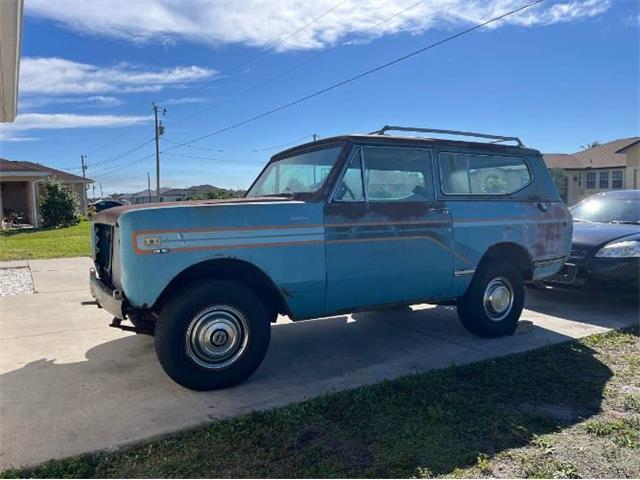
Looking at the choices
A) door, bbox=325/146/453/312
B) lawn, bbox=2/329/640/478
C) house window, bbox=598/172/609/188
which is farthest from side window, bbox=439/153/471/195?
house window, bbox=598/172/609/188

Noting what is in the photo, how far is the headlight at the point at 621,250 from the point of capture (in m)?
6.69

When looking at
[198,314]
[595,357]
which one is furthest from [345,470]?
[595,357]

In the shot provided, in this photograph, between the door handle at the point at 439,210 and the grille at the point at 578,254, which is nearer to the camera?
the door handle at the point at 439,210

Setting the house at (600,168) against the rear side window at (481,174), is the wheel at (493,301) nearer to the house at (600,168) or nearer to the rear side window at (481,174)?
the rear side window at (481,174)

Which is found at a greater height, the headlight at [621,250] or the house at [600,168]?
the house at [600,168]

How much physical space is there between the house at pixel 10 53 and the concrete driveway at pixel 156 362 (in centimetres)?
336

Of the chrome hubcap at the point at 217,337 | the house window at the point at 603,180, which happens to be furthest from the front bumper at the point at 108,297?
the house window at the point at 603,180

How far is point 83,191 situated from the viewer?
3809 centimetres

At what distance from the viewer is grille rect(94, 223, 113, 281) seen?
4.46 metres

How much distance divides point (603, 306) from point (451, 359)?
3.74 metres

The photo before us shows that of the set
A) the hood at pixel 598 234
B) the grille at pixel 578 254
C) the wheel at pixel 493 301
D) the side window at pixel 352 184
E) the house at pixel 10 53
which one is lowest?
the wheel at pixel 493 301

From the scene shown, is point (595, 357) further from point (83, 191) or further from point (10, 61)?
point (83, 191)

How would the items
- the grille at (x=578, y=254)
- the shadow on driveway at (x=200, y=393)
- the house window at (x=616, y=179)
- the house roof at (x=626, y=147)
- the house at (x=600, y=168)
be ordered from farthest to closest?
the house window at (x=616, y=179) → the house at (x=600, y=168) → the house roof at (x=626, y=147) → the grille at (x=578, y=254) → the shadow on driveway at (x=200, y=393)

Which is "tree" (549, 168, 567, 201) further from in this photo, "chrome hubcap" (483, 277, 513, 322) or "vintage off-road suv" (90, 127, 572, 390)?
"chrome hubcap" (483, 277, 513, 322)
